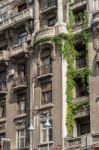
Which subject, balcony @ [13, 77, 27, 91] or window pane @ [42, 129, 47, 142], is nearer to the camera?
window pane @ [42, 129, 47, 142]

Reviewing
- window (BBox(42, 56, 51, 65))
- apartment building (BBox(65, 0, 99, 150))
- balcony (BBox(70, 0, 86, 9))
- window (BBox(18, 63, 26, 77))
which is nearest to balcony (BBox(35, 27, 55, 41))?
window (BBox(42, 56, 51, 65))

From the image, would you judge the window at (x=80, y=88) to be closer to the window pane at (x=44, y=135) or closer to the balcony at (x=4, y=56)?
the window pane at (x=44, y=135)

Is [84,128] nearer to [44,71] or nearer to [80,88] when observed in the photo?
[80,88]

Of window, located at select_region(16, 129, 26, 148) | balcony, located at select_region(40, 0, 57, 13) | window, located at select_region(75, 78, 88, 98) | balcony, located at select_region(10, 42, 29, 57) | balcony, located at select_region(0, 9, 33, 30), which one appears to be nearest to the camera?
window, located at select_region(75, 78, 88, 98)

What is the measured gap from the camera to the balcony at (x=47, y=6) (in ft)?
160

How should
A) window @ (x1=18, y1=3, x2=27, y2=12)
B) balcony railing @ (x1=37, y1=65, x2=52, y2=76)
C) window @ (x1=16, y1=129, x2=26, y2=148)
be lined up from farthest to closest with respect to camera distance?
window @ (x1=18, y1=3, x2=27, y2=12)
window @ (x1=16, y1=129, x2=26, y2=148)
balcony railing @ (x1=37, y1=65, x2=52, y2=76)

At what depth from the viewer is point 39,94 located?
153 feet

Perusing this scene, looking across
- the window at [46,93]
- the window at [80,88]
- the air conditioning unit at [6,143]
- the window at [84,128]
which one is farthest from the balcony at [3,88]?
the window at [84,128]

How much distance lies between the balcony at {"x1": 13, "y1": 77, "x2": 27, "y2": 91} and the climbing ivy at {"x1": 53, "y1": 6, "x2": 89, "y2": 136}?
5.06 m

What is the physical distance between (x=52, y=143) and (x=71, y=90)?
15.6 ft

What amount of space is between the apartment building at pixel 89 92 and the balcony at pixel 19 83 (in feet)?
18.7

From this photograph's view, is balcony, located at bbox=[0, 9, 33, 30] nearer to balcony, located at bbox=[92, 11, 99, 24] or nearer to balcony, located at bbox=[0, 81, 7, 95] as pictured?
balcony, located at bbox=[0, 81, 7, 95]

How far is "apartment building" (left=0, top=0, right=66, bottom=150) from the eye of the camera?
1774 inches

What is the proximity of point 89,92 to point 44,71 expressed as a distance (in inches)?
225
